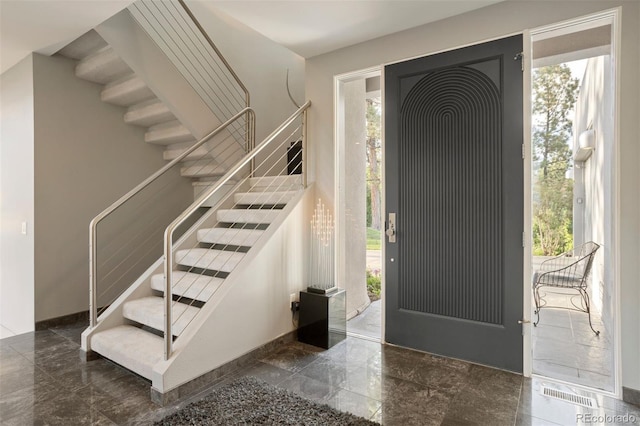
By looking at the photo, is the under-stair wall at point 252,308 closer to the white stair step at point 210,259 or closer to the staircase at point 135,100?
the white stair step at point 210,259

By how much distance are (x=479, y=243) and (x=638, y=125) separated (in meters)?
1.23

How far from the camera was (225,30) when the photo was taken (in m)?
4.49

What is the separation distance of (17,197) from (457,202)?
4371mm

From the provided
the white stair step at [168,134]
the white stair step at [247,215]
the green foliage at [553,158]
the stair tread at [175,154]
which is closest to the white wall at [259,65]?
the stair tread at [175,154]

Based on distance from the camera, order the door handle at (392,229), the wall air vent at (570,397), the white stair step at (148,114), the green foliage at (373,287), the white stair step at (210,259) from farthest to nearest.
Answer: the green foliage at (373,287), the white stair step at (148,114), the door handle at (392,229), the white stair step at (210,259), the wall air vent at (570,397)

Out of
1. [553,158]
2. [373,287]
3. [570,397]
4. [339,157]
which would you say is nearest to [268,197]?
[339,157]

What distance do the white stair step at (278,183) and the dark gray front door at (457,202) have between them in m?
1.07

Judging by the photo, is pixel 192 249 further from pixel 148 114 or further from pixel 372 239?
pixel 372 239

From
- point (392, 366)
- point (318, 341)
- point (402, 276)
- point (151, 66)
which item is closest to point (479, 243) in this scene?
point (402, 276)

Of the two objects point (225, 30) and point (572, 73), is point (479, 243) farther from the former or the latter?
point (225, 30)

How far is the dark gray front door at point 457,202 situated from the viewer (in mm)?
2629

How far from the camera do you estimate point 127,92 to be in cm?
366

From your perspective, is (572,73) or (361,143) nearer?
(572,73)

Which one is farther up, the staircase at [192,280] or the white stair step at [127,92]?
the white stair step at [127,92]
